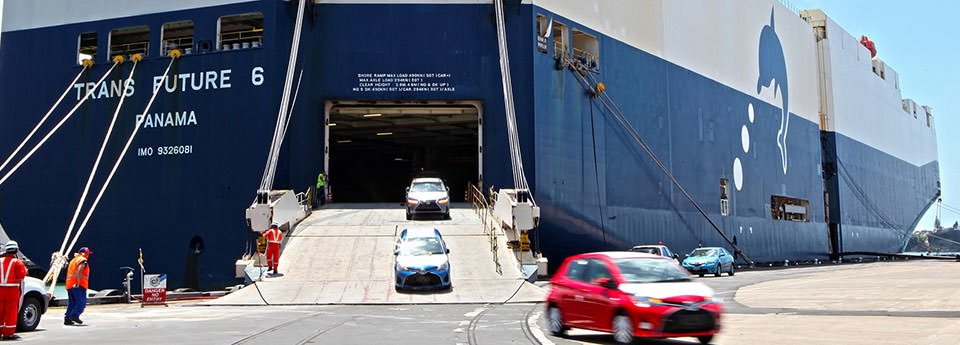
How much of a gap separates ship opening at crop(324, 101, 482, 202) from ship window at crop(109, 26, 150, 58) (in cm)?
819

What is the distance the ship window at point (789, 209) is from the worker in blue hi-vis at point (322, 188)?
3063cm

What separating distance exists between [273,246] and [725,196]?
29.5m

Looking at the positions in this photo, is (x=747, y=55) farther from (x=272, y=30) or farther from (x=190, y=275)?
(x=190, y=275)

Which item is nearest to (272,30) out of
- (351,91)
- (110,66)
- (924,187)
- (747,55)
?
(351,91)

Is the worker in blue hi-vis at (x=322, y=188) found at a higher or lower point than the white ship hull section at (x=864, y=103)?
lower

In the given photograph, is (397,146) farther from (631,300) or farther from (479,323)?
(631,300)

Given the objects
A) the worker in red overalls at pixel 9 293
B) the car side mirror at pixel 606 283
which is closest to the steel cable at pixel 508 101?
the car side mirror at pixel 606 283

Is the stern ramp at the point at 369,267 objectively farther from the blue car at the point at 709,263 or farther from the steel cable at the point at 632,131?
the steel cable at the point at 632,131

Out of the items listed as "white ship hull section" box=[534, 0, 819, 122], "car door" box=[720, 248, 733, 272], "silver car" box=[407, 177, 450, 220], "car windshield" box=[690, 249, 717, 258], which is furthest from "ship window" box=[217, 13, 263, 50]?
"car door" box=[720, 248, 733, 272]

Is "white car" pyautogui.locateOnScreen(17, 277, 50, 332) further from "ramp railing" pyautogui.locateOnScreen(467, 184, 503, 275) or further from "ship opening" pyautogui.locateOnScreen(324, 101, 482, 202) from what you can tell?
"ship opening" pyautogui.locateOnScreen(324, 101, 482, 202)

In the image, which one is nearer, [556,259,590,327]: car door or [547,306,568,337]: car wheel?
[556,259,590,327]: car door

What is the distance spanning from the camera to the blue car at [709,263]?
3019 cm

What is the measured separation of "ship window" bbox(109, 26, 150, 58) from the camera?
32656 millimetres

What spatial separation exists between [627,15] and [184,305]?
2524 cm
